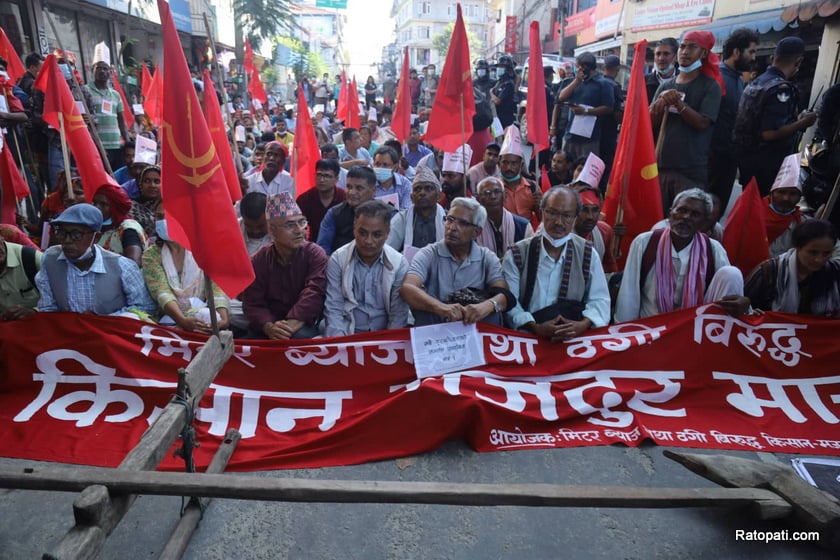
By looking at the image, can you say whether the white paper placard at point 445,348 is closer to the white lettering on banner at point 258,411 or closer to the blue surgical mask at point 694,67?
the white lettering on banner at point 258,411

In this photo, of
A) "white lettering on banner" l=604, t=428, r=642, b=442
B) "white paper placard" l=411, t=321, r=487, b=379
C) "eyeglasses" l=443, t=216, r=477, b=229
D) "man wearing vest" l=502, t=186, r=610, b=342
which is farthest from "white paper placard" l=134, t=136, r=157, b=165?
"white lettering on banner" l=604, t=428, r=642, b=442

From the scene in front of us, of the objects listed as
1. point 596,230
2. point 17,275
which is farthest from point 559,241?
point 17,275

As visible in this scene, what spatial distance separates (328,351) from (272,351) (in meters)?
0.33

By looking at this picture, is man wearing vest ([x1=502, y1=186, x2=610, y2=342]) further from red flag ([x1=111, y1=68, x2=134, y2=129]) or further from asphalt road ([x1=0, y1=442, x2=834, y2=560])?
red flag ([x1=111, y1=68, x2=134, y2=129])

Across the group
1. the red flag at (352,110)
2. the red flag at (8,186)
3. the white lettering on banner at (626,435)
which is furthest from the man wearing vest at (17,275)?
the red flag at (352,110)

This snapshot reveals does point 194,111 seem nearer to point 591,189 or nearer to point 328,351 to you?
point 328,351

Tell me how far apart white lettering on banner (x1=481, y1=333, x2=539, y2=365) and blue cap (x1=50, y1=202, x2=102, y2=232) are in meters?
2.51

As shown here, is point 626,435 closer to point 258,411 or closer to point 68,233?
point 258,411

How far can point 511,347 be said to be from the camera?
3486 millimetres

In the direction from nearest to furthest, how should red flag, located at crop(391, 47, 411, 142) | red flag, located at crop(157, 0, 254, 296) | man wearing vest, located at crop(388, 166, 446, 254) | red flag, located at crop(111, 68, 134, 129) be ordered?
red flag, located at crop(157, 0, 254, 296) < man wearing vest, located at crop(388, 166, 446, 254) < red flag, located at crop(391, 47, 411, 142) < red flag, located at crop(111, 68, 134, 129)

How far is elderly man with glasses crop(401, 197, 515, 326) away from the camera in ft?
11.7

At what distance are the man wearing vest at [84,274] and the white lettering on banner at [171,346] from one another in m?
0.47

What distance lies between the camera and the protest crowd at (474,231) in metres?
3.63

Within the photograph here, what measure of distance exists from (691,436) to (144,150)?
17.1ft
